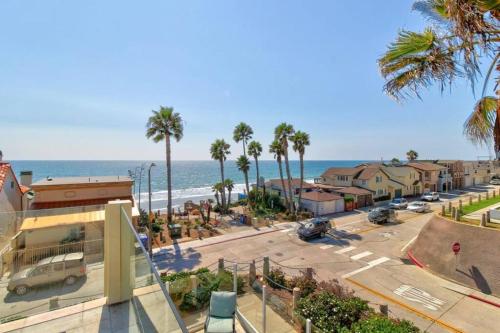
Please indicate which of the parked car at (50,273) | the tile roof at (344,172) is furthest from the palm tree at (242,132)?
the parked car at (50,273)

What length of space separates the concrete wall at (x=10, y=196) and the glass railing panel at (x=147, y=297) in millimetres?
14748

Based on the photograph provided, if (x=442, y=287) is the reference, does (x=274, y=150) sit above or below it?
above

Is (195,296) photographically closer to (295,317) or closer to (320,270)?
(295,317)

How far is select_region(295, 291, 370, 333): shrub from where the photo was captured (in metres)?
8.33

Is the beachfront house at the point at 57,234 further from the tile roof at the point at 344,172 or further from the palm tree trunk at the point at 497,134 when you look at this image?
the tile roof at the point at 344,172

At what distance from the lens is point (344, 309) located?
8.77m

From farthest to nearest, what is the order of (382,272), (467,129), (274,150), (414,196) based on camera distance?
(414,196) < (274,150) < (382,272) < (467,129)

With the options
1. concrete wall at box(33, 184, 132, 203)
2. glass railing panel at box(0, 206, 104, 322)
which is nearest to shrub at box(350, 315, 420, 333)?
glass railing panel at box(0, 206, 104, 322)

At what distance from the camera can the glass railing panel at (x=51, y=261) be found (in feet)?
19.2

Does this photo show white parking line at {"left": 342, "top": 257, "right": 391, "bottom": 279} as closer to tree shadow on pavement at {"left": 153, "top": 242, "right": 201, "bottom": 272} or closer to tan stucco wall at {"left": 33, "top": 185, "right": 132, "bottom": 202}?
tree shadow on pavement at {"left": 153, "top": 242, "right": 201, "bottom": 272}

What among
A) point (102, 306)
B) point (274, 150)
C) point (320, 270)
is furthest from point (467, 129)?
point (274, 150)

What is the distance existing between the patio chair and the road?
7788 millimetres

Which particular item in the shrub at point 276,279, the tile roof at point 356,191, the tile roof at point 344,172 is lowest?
the shrub at point 276,279

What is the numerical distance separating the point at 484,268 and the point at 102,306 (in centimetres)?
1846
